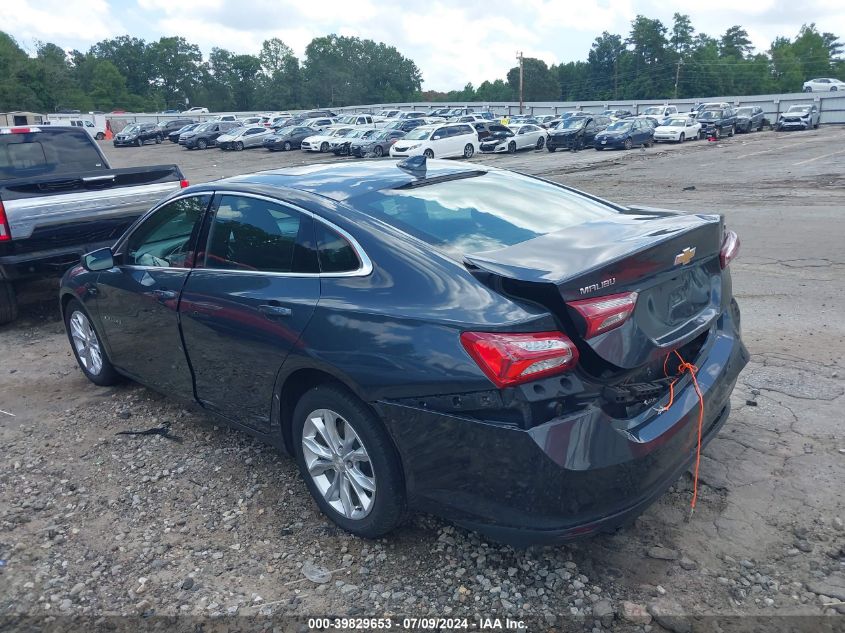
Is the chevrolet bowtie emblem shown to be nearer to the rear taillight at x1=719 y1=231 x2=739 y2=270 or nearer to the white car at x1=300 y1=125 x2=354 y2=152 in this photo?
the rear taillight at x1=719 y1=231 x2=739 y2=270

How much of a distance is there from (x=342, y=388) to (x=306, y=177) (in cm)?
139

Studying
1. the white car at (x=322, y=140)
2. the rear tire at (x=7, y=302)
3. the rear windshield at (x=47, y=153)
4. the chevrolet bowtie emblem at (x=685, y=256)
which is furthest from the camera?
the white car at (x=322, y=140)

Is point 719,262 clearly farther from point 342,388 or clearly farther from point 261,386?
point 261,386

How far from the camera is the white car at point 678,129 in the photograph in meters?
36.5

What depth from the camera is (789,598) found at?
9.38 feet

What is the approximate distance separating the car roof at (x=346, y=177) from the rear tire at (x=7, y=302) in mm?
4335

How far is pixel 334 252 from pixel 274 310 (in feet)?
1.41

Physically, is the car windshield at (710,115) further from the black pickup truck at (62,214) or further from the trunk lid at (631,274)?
the trunk lid at (631,274)

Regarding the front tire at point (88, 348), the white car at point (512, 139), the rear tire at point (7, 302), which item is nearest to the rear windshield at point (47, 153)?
the rear tire at point (7, 302)

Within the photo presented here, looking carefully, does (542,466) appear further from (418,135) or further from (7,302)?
(418,135)

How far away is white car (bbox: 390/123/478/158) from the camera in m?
32.5

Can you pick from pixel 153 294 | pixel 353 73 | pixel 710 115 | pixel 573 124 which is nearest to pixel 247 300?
pixel 153 294

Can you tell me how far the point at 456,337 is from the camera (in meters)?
2.80

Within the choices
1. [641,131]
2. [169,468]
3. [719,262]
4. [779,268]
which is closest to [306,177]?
[169,468]
